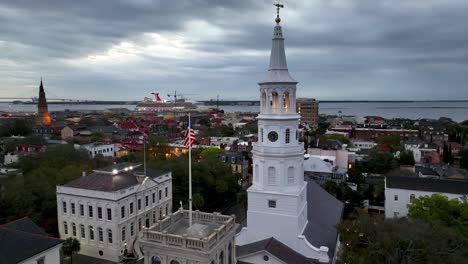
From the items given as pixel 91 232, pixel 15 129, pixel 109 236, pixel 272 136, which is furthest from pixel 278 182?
pixel 15 129

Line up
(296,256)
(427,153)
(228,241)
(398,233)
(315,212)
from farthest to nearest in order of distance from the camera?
(427,153) < (315,212) < (398,233) < (296,256) < (228,241)

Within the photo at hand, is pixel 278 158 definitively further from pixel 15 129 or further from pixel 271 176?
pixel 15 129

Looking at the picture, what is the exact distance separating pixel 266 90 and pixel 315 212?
1372 centimetres

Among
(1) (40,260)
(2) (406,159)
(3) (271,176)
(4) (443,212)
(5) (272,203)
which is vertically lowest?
(2) (406,159)

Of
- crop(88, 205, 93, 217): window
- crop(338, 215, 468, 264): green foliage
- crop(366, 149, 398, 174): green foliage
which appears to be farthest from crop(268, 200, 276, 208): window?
crop(366, 149, 398, 174): green foliage

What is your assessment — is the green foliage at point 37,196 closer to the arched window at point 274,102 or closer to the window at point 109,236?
the window at point 109,236

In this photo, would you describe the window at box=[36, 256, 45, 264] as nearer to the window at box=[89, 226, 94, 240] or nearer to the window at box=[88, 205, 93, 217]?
the window at box=[88, 205, 93, 217]

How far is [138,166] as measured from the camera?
144ft

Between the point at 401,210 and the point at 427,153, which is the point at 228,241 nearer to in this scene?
the point at 401,210

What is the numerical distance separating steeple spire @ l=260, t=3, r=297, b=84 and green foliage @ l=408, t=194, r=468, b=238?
66.7 ft

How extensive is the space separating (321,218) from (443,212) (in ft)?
40.4

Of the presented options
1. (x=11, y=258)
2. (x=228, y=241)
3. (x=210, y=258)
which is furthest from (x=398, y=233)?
(x=11, y=258)

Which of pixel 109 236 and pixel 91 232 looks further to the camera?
pixel 91 232

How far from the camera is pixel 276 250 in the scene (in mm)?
23531
